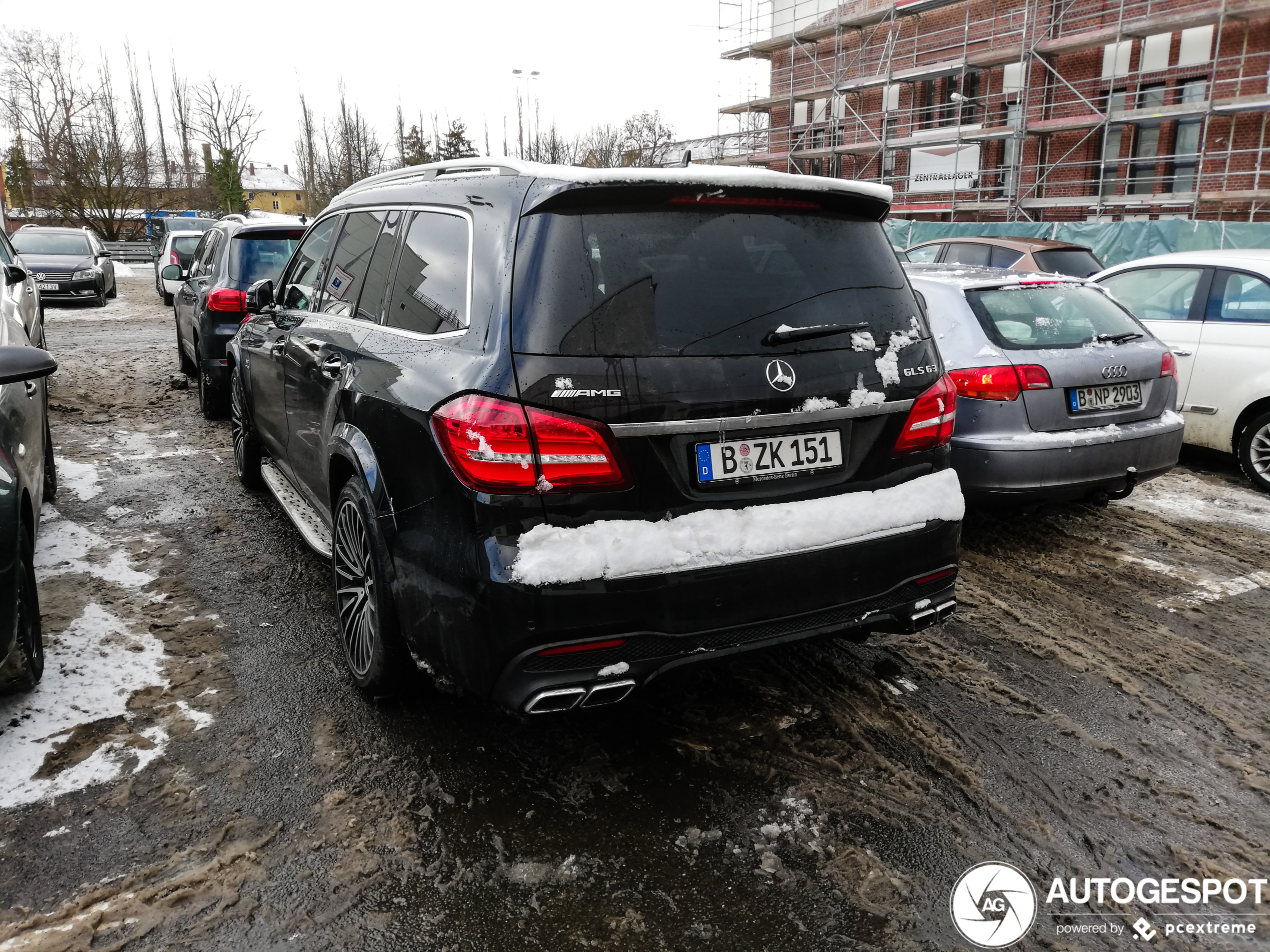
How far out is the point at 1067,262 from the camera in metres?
11.3

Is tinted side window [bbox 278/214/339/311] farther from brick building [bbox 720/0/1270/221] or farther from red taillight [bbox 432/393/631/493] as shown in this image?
brick building [bbox 720/0/1270/221]

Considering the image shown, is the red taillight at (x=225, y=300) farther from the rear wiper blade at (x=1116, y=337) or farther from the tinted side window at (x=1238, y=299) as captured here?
the tinted side window at (x=1238, y=299)

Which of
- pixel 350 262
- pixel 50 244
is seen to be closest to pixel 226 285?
pixel 350 262

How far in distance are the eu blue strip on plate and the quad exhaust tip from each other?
61cm

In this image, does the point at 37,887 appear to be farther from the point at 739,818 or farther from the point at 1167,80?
the point at 1167,80

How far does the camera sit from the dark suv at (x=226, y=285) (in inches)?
305

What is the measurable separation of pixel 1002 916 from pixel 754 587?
3.44 ft

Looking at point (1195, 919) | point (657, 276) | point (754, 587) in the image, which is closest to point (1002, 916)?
point (1195, 919)

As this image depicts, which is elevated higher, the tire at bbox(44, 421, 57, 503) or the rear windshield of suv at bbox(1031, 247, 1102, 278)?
the rear windshield of suv at bbox(1031, 247, 1102, 278)

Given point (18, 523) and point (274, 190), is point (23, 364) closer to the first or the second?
point (18, 523)

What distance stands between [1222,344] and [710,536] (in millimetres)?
5816

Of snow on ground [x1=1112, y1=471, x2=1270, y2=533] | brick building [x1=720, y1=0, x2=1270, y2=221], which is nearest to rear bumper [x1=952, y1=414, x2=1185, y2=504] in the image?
snow on ground [x1=1112, y1=471, x2=1270, y2=533]

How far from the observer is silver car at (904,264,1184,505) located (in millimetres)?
4930

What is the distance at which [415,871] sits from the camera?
8.38 feet
